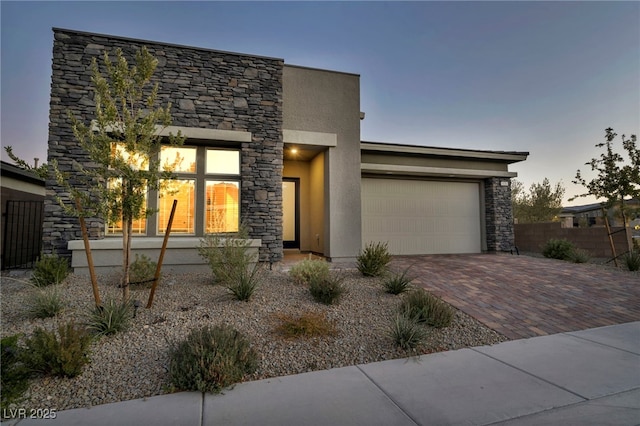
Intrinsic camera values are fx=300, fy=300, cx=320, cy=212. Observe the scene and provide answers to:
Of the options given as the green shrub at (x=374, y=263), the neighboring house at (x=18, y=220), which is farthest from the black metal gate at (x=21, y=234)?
the green shrub at (x=374, y=263)

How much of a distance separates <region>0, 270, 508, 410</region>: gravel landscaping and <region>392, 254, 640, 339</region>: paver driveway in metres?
0.69

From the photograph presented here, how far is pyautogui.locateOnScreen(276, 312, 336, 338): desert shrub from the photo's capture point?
4.11 meters

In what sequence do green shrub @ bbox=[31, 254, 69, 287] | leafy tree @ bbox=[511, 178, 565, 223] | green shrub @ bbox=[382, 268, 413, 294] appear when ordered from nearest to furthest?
green shrub @ bbox=[382, 268, 413, 294], green shrub @ bbox=[31, 254, 69, 287], leafy tree @ bbox=[511, 178, 565, 223]

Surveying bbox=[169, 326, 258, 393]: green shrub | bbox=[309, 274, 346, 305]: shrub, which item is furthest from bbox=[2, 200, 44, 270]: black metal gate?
bbox=[309, 274, 346, 305]: shrub

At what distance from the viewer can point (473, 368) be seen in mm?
3539

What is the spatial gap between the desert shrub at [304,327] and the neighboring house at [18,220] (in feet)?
30.4

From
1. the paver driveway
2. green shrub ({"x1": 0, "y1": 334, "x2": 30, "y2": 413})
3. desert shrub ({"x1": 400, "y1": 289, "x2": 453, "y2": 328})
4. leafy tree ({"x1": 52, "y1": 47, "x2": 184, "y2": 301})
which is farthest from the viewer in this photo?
the paver driveway

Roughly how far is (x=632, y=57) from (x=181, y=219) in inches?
597

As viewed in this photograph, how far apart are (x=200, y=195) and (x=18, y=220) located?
6484 mm

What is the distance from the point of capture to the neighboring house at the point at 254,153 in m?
7.21

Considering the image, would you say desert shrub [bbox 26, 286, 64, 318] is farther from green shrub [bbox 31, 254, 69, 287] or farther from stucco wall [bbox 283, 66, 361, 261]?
stucco wall [bbox 283, 66, 361, 261]

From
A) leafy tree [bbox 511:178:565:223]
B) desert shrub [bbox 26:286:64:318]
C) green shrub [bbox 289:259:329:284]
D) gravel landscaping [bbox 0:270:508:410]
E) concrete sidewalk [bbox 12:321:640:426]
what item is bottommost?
concrete sidewalk [bbox 12:321:640:426]

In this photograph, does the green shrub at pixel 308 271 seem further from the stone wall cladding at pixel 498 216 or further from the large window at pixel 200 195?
the stone wall cladding at pixel 498 216

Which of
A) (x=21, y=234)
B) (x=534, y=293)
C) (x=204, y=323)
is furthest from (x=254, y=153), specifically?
(x=21, y=234)
